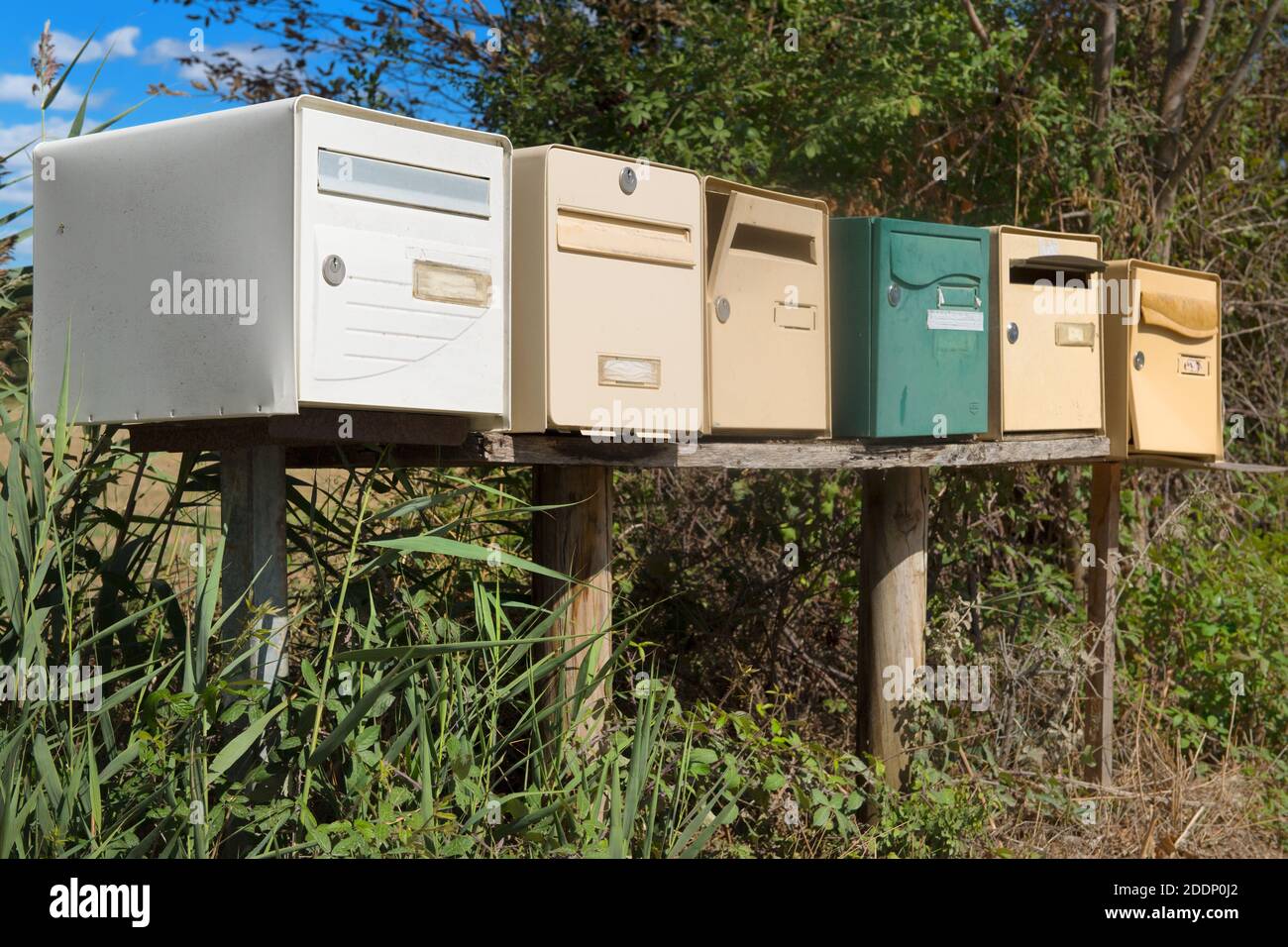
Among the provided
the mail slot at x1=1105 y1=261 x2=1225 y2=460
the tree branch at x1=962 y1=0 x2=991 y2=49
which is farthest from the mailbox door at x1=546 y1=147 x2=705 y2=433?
the tree branch at x1=962 y1=0 x2=991 y2=49

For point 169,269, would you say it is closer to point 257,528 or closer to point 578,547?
point 257,528

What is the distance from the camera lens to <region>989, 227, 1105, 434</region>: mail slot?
3729 millimetres

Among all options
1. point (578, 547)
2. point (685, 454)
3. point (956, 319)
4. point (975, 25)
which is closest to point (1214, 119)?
point (975, 25)

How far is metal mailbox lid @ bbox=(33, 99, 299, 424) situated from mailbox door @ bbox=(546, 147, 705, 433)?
1.92 feet

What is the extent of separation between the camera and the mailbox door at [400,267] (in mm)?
2244

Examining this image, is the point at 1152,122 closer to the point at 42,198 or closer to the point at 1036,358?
the point at 1036,358

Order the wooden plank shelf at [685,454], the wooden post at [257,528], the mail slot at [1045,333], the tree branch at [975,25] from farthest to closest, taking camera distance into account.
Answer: the tree branch at [975,25] < the mail slot at [1045,333] < the wooden plank shelf at [685,454] < the wooden post at [257,528]

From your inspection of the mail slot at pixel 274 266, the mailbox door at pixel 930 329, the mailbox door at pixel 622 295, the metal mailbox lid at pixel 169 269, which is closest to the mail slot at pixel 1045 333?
the mailbox door at pixel 930 329

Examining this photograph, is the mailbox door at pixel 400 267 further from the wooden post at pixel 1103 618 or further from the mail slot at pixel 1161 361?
the wooden post at pixel 1103 618

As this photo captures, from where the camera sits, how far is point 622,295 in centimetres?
273

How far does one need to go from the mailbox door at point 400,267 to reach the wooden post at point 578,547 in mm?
634

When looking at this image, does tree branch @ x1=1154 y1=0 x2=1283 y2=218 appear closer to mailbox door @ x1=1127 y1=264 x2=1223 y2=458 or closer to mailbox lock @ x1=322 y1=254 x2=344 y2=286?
mailbox door @ x1=1127 y1=264 x2=1223 y2=458

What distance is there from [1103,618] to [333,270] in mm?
3232

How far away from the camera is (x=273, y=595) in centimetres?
261
